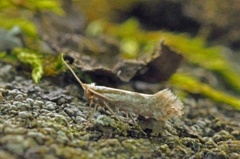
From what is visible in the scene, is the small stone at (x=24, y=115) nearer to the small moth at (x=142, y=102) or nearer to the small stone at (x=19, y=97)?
the small stone at (x=19, y=97)

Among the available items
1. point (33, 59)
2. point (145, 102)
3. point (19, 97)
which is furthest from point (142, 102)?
point (33, 59)

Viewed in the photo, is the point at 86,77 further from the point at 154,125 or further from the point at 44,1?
the point at 44,1

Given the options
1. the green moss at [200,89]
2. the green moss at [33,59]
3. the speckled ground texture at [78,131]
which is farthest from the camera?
the green moss at [200,89]

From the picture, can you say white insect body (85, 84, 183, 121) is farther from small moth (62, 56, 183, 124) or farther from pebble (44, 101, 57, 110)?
pebble (44, 101, 57, 110)

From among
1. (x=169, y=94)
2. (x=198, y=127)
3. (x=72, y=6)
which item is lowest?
(x=198, y=127)

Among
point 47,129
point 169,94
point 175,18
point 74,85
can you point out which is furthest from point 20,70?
point 175,18

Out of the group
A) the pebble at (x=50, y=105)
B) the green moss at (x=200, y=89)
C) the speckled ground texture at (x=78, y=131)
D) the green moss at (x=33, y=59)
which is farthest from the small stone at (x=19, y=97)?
the green moss at (x=200, y=89)
